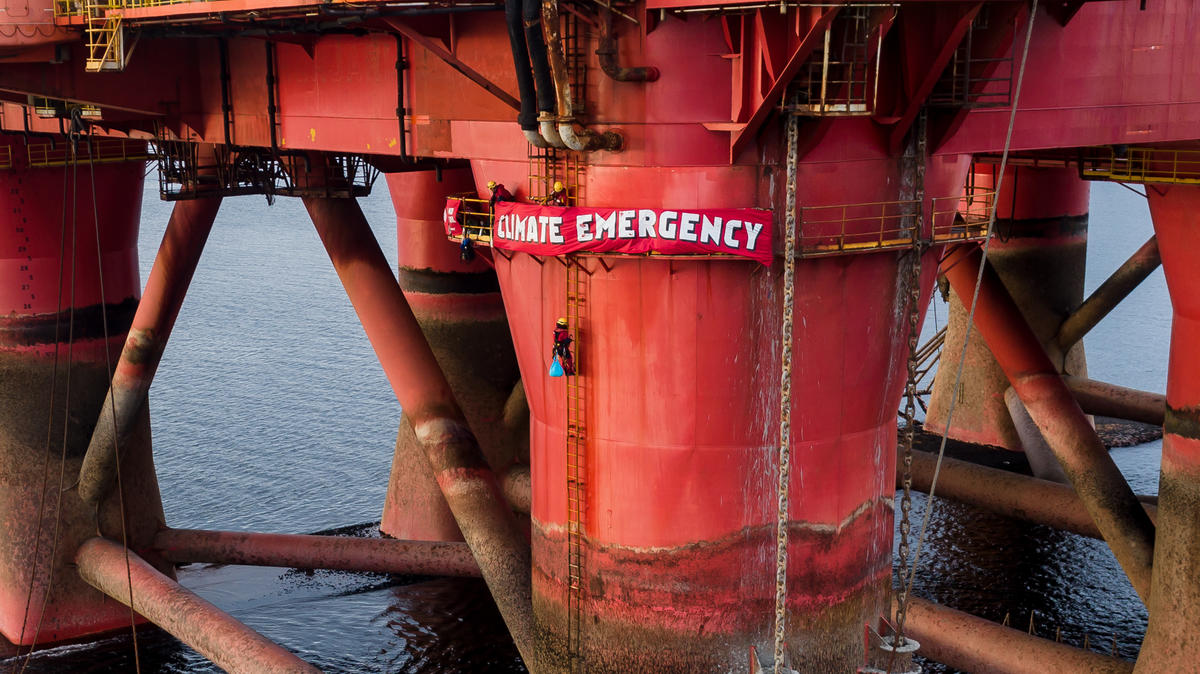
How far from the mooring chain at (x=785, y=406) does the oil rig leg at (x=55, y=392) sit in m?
14.8

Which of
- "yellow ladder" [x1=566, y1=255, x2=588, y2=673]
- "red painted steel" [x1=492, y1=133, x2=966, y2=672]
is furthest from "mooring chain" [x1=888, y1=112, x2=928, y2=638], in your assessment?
"yellow ladder" [x1=566, y1=255, x2=588, y2=673]

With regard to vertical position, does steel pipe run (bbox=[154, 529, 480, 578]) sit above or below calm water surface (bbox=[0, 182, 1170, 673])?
above

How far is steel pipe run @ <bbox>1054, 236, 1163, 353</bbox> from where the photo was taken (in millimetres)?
31719

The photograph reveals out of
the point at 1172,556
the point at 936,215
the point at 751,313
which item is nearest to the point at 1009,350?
the point at 1172,556

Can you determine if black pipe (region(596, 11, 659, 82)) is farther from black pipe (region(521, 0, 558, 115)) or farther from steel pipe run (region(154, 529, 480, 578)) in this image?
steel pipe run (region(154, 529, 480, 578))

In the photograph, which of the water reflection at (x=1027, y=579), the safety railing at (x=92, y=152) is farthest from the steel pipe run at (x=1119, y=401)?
the safety railing at (x=92, y=152)

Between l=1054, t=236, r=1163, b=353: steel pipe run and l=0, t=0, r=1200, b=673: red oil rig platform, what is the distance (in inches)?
311

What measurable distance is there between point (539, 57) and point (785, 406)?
4692 mm

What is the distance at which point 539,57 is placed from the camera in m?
15.2

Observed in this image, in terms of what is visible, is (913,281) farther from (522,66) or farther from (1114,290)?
(1114,290)

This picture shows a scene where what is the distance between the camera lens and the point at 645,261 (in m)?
15.8

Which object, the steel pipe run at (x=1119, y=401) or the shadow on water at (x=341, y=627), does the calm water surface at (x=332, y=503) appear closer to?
the shadow on water at (x=341, y=627)

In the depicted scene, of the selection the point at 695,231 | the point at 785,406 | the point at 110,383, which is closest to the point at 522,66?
the point at 695,231

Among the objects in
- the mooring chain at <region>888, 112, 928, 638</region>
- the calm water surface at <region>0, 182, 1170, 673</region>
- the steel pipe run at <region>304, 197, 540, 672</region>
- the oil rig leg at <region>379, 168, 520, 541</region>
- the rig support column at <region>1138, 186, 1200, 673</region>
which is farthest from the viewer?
the oil rig leg at <region>379, 168, 520, 541</region>
